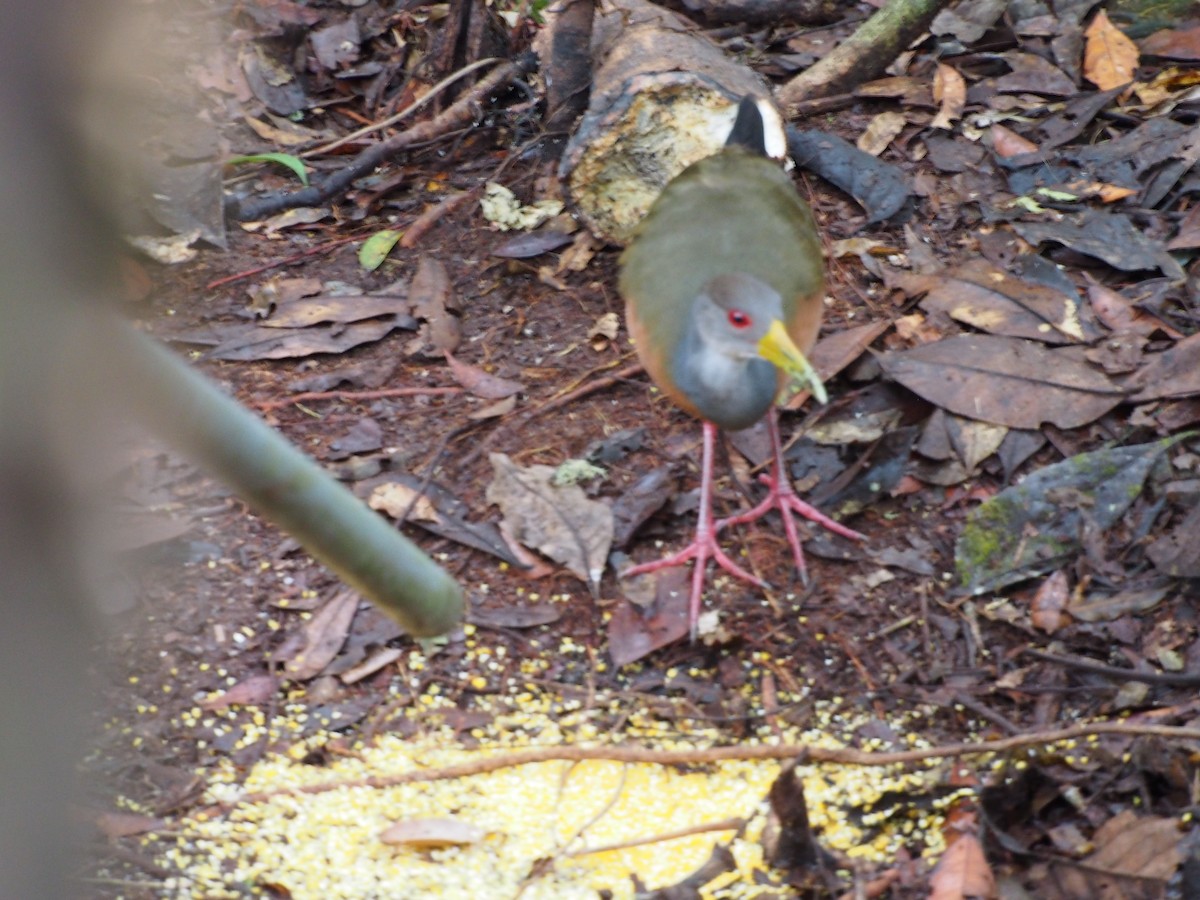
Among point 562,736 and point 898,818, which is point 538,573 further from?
point 898,818

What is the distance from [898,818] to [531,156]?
12.5ft

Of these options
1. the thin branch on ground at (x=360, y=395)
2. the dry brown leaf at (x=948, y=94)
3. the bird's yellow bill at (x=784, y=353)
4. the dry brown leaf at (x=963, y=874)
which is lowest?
the thin branch on ground at (x=360, y=395)

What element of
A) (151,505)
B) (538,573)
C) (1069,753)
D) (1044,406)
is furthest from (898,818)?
(151,505)

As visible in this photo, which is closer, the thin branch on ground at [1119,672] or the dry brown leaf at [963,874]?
the dry brown leaf at [963,874]

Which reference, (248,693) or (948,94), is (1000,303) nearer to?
(948,94)

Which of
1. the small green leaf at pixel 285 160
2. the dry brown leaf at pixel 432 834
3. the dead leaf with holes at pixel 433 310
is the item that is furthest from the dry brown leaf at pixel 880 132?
the dry brown leaf at pixel 432 834

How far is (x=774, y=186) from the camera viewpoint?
4.76 metres

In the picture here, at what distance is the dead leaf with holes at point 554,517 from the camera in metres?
4.39

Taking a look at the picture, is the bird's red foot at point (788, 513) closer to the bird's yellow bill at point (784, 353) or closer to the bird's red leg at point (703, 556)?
the bird's red leg at point (703, 556)

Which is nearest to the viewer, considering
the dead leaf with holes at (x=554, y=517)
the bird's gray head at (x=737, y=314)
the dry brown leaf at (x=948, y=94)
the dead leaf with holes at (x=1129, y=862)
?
the dead leaf with holes at (x=1129, y=862)

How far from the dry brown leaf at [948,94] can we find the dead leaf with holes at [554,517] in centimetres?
274

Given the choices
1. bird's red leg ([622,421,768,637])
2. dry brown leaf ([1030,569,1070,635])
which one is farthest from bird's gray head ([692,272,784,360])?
dry brown leaf ([1030,569,1070,635])

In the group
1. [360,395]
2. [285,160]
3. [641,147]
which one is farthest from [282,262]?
[641,147]

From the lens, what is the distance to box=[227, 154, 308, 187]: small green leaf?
248 inches
